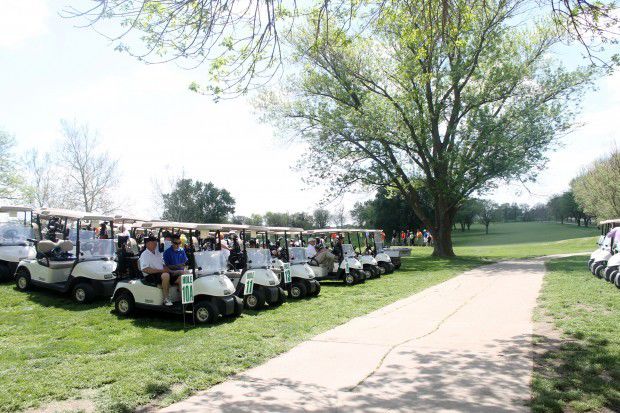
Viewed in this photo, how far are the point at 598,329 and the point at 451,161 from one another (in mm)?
19988

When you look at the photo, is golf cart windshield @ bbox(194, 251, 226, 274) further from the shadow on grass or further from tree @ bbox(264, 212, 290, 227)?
tree @ bbox(264, 212, 290, 227)

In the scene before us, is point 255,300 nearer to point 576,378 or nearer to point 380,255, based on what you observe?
point 576,378

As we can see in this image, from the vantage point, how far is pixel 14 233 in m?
12.6

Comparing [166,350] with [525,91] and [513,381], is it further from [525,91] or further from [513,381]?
[525,91]

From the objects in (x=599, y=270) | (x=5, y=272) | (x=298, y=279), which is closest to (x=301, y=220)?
(x=599, y=270)

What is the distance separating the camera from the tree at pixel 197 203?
50.2 m

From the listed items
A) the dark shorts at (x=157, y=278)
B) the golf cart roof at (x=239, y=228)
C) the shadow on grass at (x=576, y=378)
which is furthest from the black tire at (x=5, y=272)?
the shadow on grass at (x=576, y=378)

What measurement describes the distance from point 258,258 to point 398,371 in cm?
622

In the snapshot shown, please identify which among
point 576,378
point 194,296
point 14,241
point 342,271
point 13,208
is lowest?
point 576,378


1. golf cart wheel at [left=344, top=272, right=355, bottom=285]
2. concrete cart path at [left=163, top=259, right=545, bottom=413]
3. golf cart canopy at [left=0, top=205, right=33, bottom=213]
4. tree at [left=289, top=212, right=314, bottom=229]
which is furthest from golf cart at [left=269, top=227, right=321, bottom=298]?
tree at [left=289, top=212, right=314, bottom=229]

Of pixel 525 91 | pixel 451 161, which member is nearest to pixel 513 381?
pixel 451 161

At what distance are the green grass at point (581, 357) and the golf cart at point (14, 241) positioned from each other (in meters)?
11.4

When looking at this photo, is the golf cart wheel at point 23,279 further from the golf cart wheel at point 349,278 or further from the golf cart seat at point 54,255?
the golf cart wheel at point 349,278

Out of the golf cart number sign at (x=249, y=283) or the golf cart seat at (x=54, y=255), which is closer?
the golf cart number sign at (x=249, y=283)
